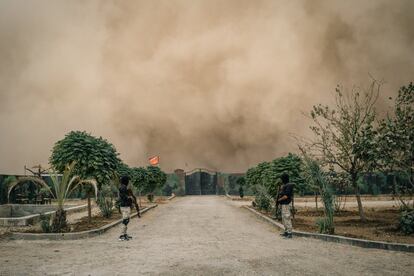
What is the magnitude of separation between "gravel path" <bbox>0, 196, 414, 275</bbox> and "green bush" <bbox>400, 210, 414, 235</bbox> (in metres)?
2.48

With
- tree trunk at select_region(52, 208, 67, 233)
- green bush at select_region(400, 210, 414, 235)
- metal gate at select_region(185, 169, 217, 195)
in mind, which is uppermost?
metal gate at select_region(185, 169, 217, 195)

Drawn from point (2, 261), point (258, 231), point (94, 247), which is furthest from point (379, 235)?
point (2, 261)

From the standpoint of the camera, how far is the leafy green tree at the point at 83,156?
50.0 ft

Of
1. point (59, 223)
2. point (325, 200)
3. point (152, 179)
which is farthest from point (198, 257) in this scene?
point (152, 179)

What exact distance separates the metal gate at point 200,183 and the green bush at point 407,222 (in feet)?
155

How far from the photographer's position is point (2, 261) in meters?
8.42

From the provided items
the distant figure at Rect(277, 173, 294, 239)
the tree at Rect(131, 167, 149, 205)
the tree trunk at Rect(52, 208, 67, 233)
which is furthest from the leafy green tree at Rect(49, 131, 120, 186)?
the tree at Rect(131, 167, 149, 205)

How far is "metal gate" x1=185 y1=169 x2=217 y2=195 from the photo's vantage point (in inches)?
2312

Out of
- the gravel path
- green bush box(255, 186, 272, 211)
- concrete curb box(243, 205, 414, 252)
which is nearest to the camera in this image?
the gravel path

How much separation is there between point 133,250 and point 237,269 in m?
3.36

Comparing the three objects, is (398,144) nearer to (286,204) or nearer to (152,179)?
(286,204)

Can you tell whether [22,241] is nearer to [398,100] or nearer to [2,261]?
[2,261]

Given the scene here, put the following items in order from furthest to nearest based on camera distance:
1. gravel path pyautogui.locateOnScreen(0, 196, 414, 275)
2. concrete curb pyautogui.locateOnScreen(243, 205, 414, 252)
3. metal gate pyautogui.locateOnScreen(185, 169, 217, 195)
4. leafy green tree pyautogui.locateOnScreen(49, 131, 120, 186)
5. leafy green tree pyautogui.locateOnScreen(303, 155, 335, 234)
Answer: metal gate pyautogui.locateOnScreen(185, 169, 217, 195) → leafy green tree pyautogui.locateOnScreen(49, 131, 120, 186) → leafy green tree pyautogui.locateOnScreen(303, 155, 335, 234) → concrete curb pyautogui.locateOnScreen(243, 205, 414, 252) → gravel path pyautogui.locateOnScreen(0, 196, 414, 275)

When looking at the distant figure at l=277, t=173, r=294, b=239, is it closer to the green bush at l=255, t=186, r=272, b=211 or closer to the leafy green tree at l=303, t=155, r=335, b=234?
the leafy green tree at l=303, t=155, r=335, b=234
